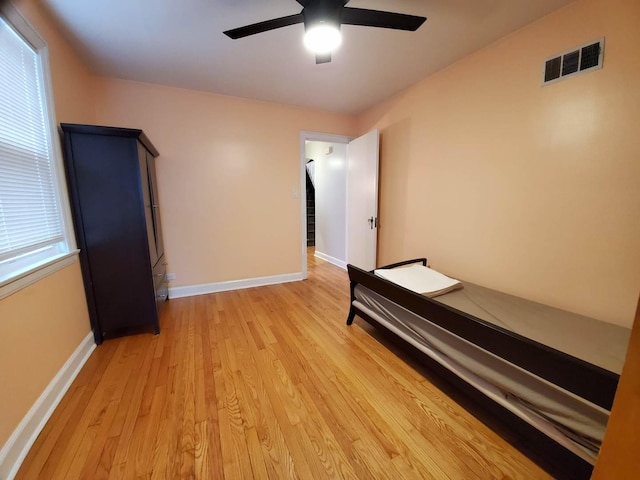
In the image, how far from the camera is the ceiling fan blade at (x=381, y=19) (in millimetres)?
1396

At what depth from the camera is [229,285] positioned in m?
3.34

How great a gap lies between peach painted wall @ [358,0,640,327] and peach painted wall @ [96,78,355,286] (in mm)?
1738

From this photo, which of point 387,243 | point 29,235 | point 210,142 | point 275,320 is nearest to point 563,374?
point 275,320

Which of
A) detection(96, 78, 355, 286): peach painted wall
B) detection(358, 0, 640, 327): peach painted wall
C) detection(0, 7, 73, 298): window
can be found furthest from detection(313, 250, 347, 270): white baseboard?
detection(0, 7, 73, 298): window

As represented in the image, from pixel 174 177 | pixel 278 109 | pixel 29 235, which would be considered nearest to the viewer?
pixel 29 235

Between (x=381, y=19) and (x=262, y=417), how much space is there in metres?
2.41

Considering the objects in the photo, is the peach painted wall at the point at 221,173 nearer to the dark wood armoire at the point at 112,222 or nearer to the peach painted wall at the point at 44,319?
the peach painted wall at the point at 44,319

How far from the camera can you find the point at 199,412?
1388 millimetres

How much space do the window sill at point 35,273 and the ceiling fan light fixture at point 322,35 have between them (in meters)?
2.10

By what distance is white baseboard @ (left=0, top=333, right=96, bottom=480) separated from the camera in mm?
1070

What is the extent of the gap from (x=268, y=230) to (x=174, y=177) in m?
1.31

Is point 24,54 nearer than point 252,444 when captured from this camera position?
No

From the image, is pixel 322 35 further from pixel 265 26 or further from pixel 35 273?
pixel 35 273

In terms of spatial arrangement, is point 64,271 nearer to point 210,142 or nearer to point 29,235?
point 29,235
